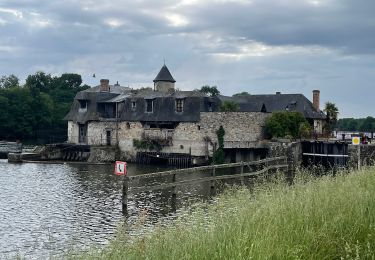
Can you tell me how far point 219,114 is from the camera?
45469mm

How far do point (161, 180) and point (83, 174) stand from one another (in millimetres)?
8037

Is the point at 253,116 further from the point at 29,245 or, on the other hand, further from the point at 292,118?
the point at 29,245

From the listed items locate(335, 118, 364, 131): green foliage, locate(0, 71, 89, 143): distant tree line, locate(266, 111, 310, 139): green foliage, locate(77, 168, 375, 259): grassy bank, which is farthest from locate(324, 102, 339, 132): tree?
locate(335, 118, 364, 131): green foliage

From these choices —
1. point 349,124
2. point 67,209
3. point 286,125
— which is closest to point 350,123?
point 349,124

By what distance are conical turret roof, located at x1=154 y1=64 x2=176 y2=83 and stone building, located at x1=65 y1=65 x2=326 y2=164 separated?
273 millimetres

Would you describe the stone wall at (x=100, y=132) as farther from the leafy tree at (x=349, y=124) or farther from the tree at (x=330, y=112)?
the leafy tree at (x=349, y=124)

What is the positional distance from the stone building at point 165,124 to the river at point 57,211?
440 inches

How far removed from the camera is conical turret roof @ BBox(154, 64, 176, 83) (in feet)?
191

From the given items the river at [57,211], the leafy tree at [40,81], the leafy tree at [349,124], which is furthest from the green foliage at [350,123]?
the river at [57,211]

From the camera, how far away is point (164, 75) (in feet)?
192

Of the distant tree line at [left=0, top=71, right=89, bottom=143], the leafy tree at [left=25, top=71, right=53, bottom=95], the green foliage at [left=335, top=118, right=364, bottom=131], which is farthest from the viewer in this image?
the green foliage at [left=335, top=118, right=364, bottom=131]

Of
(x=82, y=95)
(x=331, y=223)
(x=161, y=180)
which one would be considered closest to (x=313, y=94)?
(x=82, y=95)

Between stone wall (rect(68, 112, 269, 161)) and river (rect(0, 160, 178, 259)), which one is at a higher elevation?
stone wall (rect(68, 112, 269, 161))

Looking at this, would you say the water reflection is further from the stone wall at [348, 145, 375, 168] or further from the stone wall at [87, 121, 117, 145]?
the stone wall at [87, 121, 117, 145]
